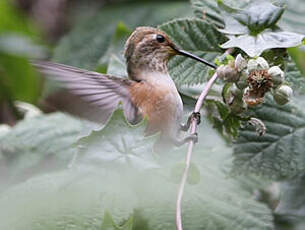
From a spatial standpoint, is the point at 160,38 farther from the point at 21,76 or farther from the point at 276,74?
the point at 21,76

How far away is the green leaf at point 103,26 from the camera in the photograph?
3.63 meters

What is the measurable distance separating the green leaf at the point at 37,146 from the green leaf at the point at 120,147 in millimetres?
739

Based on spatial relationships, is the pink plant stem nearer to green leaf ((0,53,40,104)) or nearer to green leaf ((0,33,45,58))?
green leaf ((0,53,40,104))

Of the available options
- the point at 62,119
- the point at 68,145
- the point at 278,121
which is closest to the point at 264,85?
the point at 278,121

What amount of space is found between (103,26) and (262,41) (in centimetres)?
238

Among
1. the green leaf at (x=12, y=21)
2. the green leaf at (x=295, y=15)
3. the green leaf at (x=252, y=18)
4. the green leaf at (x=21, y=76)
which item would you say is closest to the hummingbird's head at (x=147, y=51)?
the green leaf at (x=252, y=18)

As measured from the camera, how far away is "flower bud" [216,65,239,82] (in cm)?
154

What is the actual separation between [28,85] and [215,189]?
2.07 meters

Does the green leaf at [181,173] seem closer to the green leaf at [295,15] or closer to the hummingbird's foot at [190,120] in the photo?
the hummingbird's foot at [190,120]

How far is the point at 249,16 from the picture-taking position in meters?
1.74

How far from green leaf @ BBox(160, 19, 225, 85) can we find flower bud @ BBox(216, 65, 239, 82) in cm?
27

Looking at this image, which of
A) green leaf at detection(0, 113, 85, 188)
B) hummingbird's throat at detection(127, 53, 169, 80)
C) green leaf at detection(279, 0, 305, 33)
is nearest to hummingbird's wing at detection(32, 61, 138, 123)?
hummingbird's throat at detection(127, 53, 169, 80)

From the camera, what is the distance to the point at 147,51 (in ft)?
6.54

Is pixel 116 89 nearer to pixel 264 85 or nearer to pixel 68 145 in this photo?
pixel 264 85
